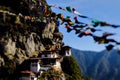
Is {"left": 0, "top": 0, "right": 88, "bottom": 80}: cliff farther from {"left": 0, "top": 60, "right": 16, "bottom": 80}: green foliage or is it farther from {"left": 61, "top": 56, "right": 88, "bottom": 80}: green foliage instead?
{"left": 61, "top": 56, "right": 88, "bottom": 80}: green foliage

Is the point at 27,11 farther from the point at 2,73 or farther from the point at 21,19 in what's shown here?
the point at 2,73

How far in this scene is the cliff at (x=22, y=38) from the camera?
81.9 m

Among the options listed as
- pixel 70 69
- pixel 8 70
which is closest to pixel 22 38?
pixel 8 70

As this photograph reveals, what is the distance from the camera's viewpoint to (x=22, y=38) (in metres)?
89.1

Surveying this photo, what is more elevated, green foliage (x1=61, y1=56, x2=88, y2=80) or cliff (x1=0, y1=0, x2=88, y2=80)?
cliff (x1=0, y1=0, x2=88, y2=80)

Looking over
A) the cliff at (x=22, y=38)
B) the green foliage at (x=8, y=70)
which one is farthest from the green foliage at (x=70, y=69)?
the green foliage at (x=8, y=70)

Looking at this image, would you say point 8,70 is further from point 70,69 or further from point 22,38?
point 70,69

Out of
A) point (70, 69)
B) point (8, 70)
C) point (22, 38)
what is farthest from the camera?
point (70, 69)

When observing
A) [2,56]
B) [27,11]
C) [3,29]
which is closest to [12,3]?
[27,11]

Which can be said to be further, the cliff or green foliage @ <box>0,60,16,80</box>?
the cliff

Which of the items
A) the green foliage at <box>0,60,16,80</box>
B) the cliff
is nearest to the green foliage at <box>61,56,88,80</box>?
the cliff

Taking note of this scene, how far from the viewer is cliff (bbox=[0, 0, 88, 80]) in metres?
81.9

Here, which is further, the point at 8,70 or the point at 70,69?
the point at 70,69

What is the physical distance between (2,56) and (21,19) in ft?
43.5
